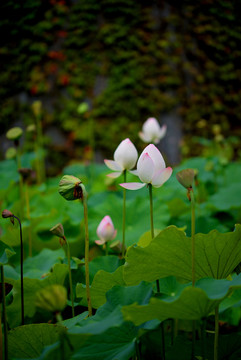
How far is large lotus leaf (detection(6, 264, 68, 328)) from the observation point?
2.40 ft

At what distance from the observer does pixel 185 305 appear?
0.48 m

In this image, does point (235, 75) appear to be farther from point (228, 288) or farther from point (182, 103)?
point (228, 288)

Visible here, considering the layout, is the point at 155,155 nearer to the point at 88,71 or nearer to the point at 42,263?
the point at 42,263

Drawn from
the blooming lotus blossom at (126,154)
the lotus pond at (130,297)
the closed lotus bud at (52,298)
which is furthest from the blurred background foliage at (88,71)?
the closed lotus bud at (52,298)

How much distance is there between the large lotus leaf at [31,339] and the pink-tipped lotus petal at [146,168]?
0.30 meters

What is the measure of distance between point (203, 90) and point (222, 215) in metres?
2.02

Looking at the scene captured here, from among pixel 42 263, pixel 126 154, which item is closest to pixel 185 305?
pixel 126 154

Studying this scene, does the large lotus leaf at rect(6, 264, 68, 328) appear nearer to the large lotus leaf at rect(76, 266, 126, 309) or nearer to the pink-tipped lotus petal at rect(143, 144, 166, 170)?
the large lotus leaf at rect(76, 266, 126, 309)

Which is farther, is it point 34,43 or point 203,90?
point 203,90

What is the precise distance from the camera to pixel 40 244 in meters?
1.18

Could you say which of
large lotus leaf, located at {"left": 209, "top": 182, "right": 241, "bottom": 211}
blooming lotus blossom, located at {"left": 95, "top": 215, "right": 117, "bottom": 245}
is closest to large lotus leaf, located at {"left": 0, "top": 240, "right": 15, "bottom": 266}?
blooming lotus blossom, located at {"left": 95, "top": 215, "right": 117, "bottom": 245}

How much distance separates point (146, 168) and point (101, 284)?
0.23 metres

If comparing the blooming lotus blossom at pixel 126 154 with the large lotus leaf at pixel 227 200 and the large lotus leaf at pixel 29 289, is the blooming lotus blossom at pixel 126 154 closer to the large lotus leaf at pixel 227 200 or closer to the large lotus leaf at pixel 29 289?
the large lotus leaf at pixel 29 289

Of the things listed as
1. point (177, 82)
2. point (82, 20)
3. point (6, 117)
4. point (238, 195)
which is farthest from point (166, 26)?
point (238, 195)
